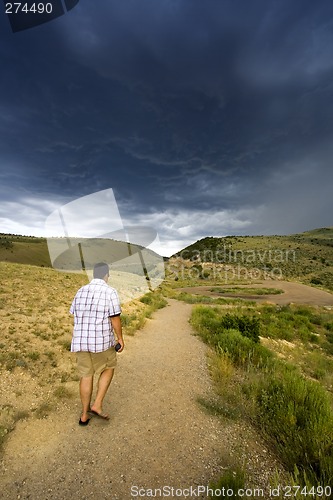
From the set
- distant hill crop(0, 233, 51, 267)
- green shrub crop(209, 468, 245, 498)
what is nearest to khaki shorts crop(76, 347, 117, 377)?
green shrub crop(209, 468, 245, 498)

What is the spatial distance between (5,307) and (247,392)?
10.3 m

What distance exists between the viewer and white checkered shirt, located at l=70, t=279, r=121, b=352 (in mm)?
4219

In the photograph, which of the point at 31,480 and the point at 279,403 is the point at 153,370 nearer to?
the point at 279,403

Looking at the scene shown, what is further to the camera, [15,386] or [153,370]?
[153,370]

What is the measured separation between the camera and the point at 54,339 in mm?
8578

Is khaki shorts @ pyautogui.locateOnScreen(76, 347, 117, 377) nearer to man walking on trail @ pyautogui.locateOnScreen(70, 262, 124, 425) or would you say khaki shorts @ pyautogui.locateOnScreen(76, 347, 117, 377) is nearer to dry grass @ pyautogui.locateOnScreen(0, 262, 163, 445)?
man walking on trail @ pyautogui.locateOnScreen(70, 262, 124, 425)

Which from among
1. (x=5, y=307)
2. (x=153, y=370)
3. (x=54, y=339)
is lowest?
(x=153, y=370)

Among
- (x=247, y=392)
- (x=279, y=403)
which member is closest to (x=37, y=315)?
(x=247, y=392)

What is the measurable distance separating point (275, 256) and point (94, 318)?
8249cm

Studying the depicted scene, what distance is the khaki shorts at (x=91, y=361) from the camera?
4.34 metres

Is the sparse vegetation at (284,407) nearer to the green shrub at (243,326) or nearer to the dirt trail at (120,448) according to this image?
the dirt trail at (120,448)

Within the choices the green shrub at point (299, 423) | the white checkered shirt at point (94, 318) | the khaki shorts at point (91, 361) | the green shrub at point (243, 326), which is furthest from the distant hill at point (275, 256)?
the white checkered shirt at point (94, 318)

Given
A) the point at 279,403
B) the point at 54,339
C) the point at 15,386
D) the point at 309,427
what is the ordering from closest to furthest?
the point at 309,427 → the point at 279,403 → the point at 15,386 → the point at 54,339

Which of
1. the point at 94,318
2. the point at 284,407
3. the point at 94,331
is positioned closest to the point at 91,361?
the point at 94,331
